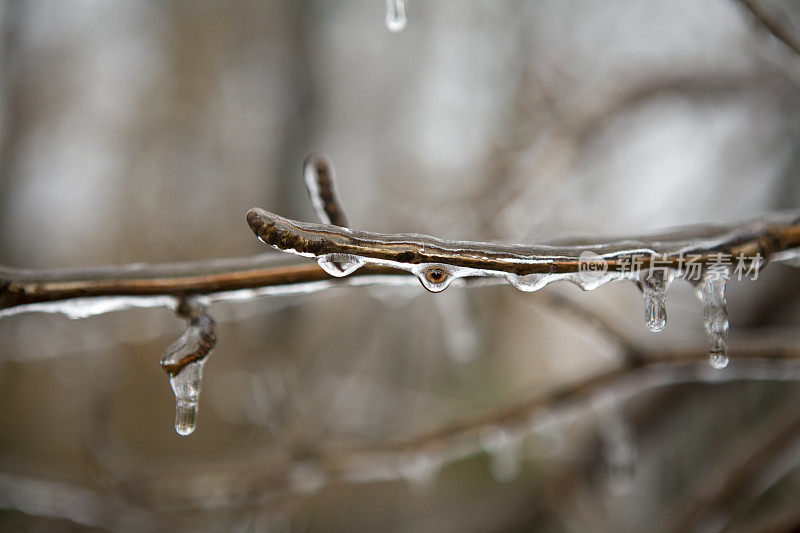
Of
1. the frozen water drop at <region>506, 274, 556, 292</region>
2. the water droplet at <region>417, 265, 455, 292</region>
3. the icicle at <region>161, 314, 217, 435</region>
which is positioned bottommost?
the icicle at <region>161, 314, 217, 435</region>

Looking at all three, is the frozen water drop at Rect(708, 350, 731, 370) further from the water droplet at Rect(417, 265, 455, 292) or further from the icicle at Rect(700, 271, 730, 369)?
the water droplet at Rect(417, 265, 455, 292)

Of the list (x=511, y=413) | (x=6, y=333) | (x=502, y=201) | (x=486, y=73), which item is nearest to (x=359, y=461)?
(x=511, y=413)

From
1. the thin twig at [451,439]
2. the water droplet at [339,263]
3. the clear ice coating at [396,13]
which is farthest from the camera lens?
the thin twig at [451,439]

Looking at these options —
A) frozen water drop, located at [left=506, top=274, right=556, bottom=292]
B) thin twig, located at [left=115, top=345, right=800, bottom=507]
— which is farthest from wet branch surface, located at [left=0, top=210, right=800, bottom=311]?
thin twig, located at [left=115, top=345, right=800, bottom=507]

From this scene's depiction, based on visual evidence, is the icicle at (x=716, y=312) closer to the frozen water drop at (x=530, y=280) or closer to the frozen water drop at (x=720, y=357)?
the frozen water drop at (x=720, y=357)

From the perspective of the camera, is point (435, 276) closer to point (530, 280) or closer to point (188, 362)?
point (530, 280)

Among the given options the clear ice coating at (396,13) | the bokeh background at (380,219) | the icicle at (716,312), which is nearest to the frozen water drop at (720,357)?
the icicle at (716,312)

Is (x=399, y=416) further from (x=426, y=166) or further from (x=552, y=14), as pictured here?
(x=552, y=14)
